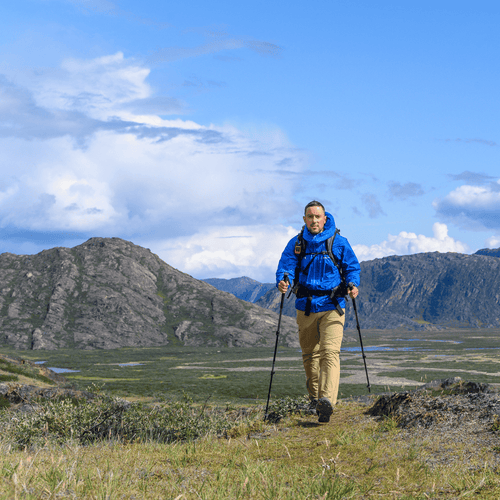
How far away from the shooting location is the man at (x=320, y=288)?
8.98 m

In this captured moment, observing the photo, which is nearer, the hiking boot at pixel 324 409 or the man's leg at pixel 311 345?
the hiking boot at pixel 324 409

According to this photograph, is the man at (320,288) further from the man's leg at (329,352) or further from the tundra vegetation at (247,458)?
the tundra vegetation at (247,458)

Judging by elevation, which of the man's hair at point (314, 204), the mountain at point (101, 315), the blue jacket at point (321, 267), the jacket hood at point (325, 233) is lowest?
the mountain at point (101, 315)

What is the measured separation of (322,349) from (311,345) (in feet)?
1.34

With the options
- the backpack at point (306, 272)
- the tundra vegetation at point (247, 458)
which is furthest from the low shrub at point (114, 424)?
the backpack at point (306, 272)

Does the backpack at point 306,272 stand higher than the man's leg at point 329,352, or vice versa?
the backpack at point 306,272

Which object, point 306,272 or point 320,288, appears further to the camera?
point 306,272

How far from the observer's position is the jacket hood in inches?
364

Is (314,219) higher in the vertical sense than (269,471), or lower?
higher

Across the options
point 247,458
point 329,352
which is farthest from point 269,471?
point 329,352

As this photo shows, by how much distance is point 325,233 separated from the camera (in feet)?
30.5

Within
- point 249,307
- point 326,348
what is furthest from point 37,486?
point 249,307

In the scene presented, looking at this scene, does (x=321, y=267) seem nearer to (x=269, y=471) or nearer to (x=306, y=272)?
(x=306, y=272)

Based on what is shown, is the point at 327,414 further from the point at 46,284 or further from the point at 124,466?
the point at 46,284
